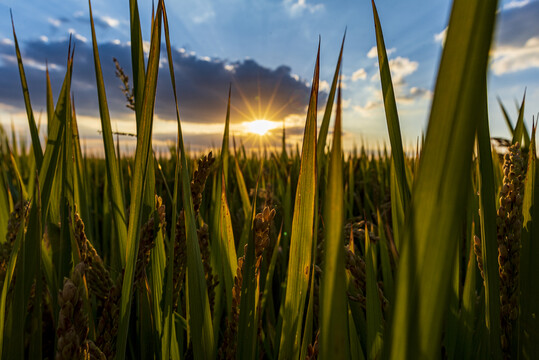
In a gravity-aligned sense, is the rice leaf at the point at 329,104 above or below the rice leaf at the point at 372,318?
above

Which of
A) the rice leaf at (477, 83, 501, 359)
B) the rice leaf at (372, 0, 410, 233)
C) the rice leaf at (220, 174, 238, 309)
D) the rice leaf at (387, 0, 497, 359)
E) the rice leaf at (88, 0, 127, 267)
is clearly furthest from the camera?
the rice leaf at (220, 174, 238, 309)

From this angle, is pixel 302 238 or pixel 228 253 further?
pixel 228 253

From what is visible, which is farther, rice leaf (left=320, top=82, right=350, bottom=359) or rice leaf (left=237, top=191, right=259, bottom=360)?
A: rice leaf (left=237, top=191, right=259, bottom=360)

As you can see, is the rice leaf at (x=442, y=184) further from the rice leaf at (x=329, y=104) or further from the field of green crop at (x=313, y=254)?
the rice leaf at (x=329, y=104)

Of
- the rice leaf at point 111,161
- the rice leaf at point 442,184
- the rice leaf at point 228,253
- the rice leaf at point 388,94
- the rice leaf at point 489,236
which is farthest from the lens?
the rice leaf at point 228,253

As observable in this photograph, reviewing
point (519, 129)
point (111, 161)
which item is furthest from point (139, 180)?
point (519, 129)

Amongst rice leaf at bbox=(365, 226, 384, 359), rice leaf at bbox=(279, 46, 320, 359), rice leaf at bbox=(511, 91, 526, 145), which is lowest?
rice leaf at bbox=(365, 226, 384, 359)

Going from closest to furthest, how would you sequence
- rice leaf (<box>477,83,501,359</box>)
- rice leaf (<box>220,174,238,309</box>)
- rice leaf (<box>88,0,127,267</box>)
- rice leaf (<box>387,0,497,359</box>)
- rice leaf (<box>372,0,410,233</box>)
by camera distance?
1. rice leaf (<box>387,0,497,359</box>)
2. rice leaf (<box>477,83,501,359</box>)
3. rice leaf (<box>372,0,410,233</box>)
4. rice leaf (<box>88,0,127,267</box>)
5. rice leaf (<box>220,174,238,309</box>)

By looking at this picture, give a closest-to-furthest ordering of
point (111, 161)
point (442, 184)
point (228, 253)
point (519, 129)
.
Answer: point (442, 184)
point (111, 161)
point (228, 253)
point (519, 129)

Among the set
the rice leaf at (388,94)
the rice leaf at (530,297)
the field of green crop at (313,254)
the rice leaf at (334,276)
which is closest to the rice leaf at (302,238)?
the field of green crop at (313,254)

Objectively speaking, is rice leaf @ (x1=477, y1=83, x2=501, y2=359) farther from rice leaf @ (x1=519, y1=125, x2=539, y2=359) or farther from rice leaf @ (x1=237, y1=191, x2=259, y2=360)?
rice leaf @ (x1=237, y1=191, x2=259, y2=360)

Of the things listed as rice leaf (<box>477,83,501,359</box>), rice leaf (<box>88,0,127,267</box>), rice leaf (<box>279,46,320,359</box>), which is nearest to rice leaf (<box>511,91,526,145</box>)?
rice leaf (<box>477,83,501,359</box>)

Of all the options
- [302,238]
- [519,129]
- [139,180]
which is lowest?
[302,238]

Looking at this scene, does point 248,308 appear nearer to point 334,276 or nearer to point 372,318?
point 372,318
